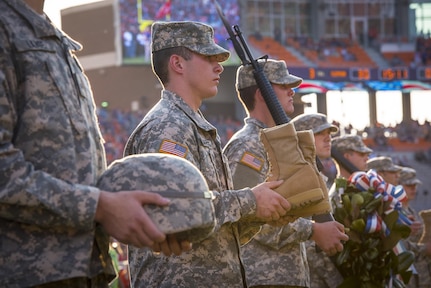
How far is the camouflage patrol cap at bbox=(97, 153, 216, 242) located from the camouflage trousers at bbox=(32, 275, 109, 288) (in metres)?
0.26

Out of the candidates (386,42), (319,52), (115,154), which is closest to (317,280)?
(115,154)

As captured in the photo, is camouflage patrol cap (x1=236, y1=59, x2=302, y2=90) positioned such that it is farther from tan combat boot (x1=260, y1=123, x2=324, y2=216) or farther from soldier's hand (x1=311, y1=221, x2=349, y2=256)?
tan combat boot (x1=260, y1=123, x2=324, y2=216)

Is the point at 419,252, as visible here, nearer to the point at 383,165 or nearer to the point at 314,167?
the point at 383,165

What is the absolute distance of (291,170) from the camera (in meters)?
4.20

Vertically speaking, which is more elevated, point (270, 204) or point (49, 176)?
point (49, 176)

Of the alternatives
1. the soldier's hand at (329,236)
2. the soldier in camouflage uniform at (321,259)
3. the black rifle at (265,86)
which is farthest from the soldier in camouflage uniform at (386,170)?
the soldier's hand at (329,236)

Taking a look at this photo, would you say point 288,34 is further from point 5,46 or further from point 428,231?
point 5,46

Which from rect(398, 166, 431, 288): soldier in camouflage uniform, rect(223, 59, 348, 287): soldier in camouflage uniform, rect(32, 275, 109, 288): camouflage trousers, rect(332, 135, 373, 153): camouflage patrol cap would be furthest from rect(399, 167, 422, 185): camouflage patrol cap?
rect(32, 275, 109, 288): camouflage trousers

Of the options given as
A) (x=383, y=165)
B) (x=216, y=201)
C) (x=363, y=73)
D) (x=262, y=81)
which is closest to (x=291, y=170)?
(x=216, y=201)

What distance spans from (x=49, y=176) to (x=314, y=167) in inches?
72.8

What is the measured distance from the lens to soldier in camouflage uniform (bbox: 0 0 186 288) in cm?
255

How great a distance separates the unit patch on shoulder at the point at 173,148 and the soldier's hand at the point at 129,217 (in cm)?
159

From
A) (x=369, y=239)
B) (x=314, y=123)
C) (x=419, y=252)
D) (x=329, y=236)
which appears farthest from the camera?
(x=419, y=252)

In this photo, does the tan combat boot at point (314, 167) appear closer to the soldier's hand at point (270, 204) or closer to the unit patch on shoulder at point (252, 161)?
the soldier's hand at point (270, 204)
